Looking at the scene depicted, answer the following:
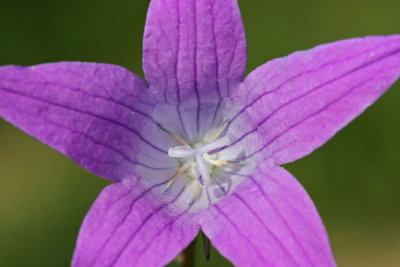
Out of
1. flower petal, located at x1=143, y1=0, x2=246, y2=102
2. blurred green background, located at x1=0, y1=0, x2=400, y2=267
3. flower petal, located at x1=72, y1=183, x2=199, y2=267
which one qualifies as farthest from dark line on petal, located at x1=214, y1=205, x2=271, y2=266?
blurred green background, located at x1=0, y1=0, x2=400, y2=267

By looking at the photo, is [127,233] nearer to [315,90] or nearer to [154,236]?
[154,236]

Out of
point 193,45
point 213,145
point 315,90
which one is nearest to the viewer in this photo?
point 315,90

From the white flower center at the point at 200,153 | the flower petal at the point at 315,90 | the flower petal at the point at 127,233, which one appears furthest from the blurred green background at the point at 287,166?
the flower petal at the point at 127,233

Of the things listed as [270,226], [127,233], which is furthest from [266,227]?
[127,233]

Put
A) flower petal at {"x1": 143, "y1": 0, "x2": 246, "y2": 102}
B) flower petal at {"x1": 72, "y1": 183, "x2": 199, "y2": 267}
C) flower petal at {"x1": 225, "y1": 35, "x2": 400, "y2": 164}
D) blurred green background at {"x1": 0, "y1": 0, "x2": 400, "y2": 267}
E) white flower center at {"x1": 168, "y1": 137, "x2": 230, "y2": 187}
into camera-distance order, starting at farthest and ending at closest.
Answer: blurred green background at {"x1": 0, "y1": 0, "x2": 400, "y2": 267} < white flower center at {"x1": 168, "y1": 137, "x2": 230, "y2": 187} < flower petal at {"x1": 143, "y1": 0, "x2": 246, "y2": 102} < flower petal at {"x1": 225, "y1": 35, "x2": 400, "y2": 164} < flower petal at {"x1": 72, "y1": 183, "x2": 199, "y2": 267}

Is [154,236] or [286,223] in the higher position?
[154,236]

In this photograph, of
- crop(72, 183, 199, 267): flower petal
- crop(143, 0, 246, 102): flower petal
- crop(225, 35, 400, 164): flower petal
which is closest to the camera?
crop(72, 183, 199, 267): flower petal

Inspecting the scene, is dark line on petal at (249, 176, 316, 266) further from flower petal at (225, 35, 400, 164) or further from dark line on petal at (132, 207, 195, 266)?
dark line on petal at (132, 207, 195, 266)
